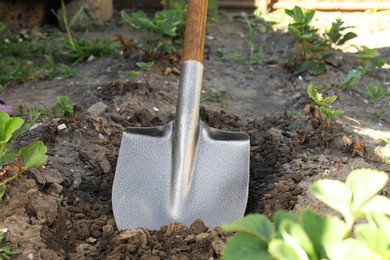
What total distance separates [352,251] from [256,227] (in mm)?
224

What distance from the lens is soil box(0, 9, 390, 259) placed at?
2074mm

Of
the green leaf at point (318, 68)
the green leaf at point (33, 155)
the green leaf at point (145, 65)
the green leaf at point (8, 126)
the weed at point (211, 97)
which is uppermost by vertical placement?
the green leaf at point (8, 126)

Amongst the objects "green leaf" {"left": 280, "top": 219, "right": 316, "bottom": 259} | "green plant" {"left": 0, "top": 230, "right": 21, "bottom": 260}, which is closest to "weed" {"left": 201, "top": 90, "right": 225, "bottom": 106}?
"green plant" {"left": 0, "top": 230, "right": 21, "bottom": 260}

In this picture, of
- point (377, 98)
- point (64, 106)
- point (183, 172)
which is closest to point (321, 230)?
point (183, 172)

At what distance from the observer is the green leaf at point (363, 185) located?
51.1 inches

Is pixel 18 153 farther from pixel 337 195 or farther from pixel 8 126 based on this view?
pixel 337 195

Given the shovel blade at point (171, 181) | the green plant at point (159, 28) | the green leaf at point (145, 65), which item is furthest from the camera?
the green plant at point (159, 28)

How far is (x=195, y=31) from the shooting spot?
2506 millimetres

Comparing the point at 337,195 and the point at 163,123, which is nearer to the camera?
the point at 337,195

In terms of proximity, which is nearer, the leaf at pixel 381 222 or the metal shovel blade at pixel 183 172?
the leaf at pixel 381 222

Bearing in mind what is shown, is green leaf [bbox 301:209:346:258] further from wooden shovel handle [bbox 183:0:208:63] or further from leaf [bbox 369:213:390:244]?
wooden shovel handle [bbox 183:0:208:63]

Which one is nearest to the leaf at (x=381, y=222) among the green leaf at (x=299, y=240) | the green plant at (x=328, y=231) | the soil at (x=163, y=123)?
the green plant at (x=328, y=231)

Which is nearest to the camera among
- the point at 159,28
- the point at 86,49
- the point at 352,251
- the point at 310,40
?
the point at 352,251

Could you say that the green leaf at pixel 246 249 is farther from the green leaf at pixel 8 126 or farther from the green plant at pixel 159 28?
the green plant at pixel 159 28
